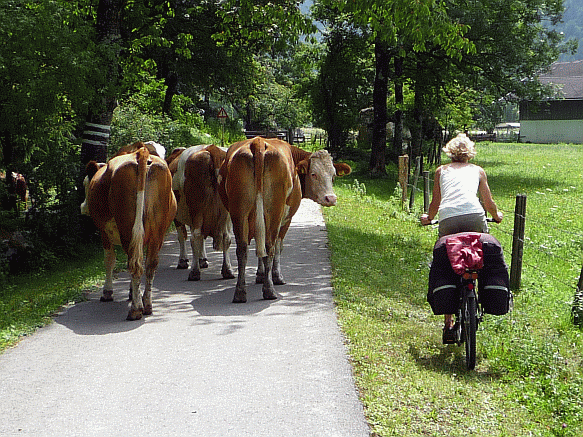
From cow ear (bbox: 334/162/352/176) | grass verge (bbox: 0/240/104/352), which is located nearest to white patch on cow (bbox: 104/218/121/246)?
grass verge (bbox: 0/240/104/352)

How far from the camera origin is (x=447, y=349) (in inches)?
293

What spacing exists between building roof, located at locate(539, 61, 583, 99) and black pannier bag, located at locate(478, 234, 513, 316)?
7166 centimetres

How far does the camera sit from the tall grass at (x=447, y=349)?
5.60m

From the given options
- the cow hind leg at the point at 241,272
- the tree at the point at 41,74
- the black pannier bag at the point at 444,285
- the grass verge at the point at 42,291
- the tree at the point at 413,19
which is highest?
the tree at the point at 413,19

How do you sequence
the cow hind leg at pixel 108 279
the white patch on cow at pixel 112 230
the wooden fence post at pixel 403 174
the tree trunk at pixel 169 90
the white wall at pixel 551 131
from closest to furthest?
the white patch on cow at pixel 112 230, the cow hind leg at pixel 108 279, the wooden fence post at pixel 403 174, the tree trunk at pixel 169 90, the white wall at pixel 551 131

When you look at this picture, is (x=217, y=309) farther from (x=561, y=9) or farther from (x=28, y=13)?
(x=561, y=9)

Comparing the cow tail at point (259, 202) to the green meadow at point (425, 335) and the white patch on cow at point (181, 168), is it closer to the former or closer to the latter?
the green meadow at point (425, 335)

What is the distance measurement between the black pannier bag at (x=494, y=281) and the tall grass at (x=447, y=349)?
0.56 meters

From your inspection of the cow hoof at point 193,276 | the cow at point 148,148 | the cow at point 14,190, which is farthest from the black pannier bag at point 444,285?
the cow at point 14,190

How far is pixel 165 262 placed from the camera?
1269 cm

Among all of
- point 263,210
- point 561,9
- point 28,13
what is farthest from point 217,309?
point 561,9

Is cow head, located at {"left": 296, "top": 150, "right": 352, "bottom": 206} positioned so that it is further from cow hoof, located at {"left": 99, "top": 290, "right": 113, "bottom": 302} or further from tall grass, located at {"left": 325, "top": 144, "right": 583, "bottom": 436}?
cow hoof, located at {"left": 99, "top": 290, "right": 113, "bottom": 302}

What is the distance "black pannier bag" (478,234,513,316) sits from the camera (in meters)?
6.74

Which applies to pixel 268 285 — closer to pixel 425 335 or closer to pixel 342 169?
pixel 425 335
